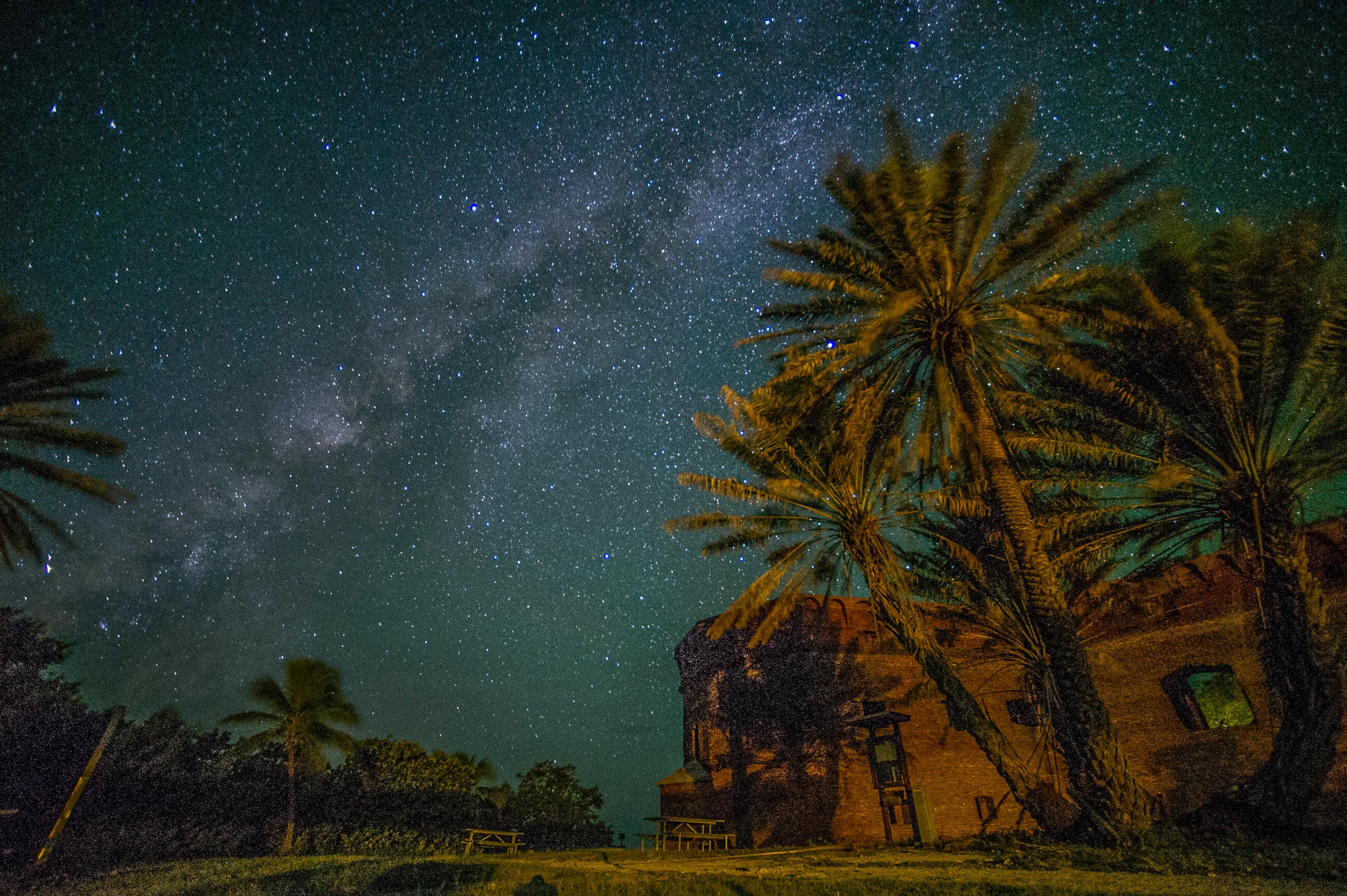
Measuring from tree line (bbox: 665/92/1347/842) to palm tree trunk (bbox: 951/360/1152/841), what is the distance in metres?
0.04

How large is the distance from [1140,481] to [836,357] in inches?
235

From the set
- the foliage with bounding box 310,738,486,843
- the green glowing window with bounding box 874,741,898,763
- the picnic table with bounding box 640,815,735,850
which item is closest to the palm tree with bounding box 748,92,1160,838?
the green glowing window with bounding box 874,741,898,763

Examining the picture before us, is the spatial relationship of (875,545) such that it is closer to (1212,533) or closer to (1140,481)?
(1140,481)

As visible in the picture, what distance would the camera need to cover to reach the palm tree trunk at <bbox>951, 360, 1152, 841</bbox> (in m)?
9.41

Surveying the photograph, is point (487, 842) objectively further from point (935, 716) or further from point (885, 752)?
point (935, 716)

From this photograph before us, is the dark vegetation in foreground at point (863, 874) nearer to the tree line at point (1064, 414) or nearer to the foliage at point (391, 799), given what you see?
the tree line at point (1064, 414)

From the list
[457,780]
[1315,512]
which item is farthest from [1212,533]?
[457,780]

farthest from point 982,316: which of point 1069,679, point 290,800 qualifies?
point 290,800

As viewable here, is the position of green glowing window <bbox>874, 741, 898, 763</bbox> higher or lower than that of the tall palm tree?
lower

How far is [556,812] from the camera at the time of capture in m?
29.2

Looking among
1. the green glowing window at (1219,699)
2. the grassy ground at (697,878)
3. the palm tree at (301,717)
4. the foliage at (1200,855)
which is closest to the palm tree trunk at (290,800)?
the palm tree at (301,717)

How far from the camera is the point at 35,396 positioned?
12.8m

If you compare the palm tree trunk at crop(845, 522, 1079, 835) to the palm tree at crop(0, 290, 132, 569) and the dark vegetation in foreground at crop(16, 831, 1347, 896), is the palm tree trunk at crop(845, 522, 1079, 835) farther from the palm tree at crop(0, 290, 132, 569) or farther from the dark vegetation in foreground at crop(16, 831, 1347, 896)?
the palm tree at crop(0, 290, 132, 569)

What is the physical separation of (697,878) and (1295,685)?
417 inches
